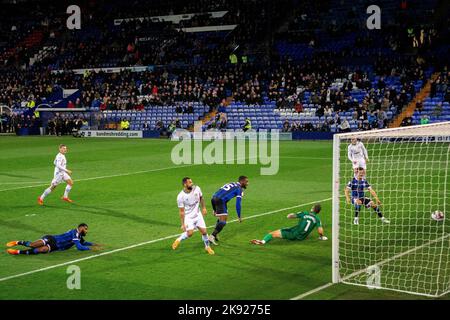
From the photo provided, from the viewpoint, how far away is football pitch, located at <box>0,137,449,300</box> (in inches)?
400

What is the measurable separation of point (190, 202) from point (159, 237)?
194 centimetres

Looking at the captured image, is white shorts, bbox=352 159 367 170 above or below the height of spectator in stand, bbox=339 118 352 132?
below

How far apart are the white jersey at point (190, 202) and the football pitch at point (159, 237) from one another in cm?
78

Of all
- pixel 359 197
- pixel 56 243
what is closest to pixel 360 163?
pixel 359 197

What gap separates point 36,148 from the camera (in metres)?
37.6

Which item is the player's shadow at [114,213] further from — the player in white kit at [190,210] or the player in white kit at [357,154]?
the player in white kit at [357,154]

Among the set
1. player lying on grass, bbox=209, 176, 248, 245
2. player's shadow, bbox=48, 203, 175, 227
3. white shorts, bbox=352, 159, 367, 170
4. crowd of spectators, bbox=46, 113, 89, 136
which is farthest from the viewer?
crowd of spectators, bbox=46, 113, 89, 136

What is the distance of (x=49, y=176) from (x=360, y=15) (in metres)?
32.7

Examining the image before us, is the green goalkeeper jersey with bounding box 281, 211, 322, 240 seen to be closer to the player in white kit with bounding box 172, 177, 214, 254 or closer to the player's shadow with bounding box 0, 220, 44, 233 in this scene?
the player in white kit with bounding box 172, 177, 214, 254

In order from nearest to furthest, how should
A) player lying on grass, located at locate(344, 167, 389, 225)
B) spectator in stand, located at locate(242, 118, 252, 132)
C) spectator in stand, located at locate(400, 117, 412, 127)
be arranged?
player lying on grass, located at locate(344, 167, 389, 225)
spectator in stand, located at locate(400, 117, 412, 127)
spectator in stand, located at locate(242, 118, 252, 132)

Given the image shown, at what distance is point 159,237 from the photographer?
14.1 metres

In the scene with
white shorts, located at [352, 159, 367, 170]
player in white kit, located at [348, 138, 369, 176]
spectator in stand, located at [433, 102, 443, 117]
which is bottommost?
white shorts, located at [352, 159, 367, 170]

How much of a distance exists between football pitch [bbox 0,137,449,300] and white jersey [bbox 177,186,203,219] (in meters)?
0.78

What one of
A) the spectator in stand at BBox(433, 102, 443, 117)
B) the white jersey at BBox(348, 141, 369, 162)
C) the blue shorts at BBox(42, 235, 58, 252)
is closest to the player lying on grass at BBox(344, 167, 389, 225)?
the white jersey at BBox(348, 141, 369, 162)
